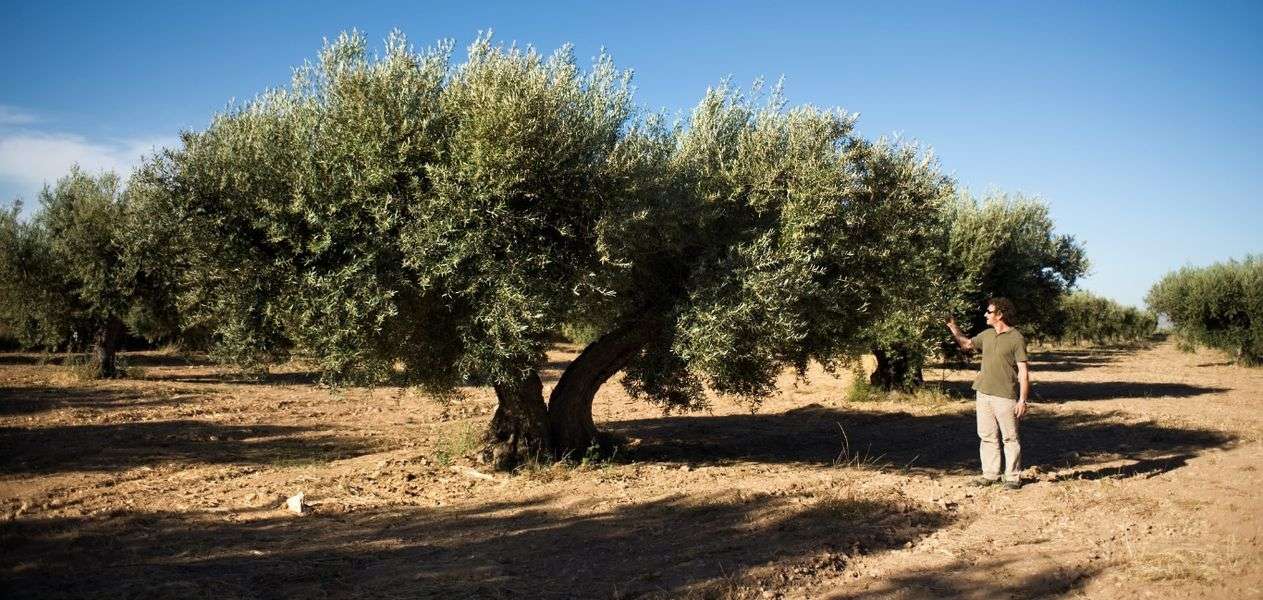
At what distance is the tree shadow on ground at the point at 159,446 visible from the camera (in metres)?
12.2

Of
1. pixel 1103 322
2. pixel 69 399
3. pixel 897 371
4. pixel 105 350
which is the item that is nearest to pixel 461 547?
pixel 69 399

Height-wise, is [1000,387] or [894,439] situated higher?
[1000,387]

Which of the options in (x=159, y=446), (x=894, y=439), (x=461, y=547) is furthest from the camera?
(x=894, y=439)

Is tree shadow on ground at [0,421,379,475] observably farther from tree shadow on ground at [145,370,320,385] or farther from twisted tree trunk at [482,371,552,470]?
tree shadow on ground at [145,370,320,385]

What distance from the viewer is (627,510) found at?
9578mm

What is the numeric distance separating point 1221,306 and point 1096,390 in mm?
14308

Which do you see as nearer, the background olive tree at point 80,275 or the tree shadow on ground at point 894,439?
the tree shadow on ground at point 894,439

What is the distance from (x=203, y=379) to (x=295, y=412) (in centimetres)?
940

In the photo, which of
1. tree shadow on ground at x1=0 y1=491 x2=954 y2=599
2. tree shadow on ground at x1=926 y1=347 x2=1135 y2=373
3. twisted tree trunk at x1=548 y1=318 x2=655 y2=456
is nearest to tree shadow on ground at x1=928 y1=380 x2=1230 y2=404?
tree shadow on ground at x1=926 y1=347 x2=1135 y2=373

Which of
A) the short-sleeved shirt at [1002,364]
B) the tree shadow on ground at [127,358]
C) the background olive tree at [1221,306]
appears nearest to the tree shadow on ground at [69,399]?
the tree shadow on ground at [127,358]

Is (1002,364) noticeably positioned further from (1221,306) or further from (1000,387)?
(1221,306)

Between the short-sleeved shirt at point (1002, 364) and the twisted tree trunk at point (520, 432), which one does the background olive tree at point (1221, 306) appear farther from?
the twisted tree trunk at point (520, 432)

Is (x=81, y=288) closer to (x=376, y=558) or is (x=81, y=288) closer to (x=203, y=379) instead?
(x=203, y=379)

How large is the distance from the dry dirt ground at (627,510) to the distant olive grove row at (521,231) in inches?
69.2
